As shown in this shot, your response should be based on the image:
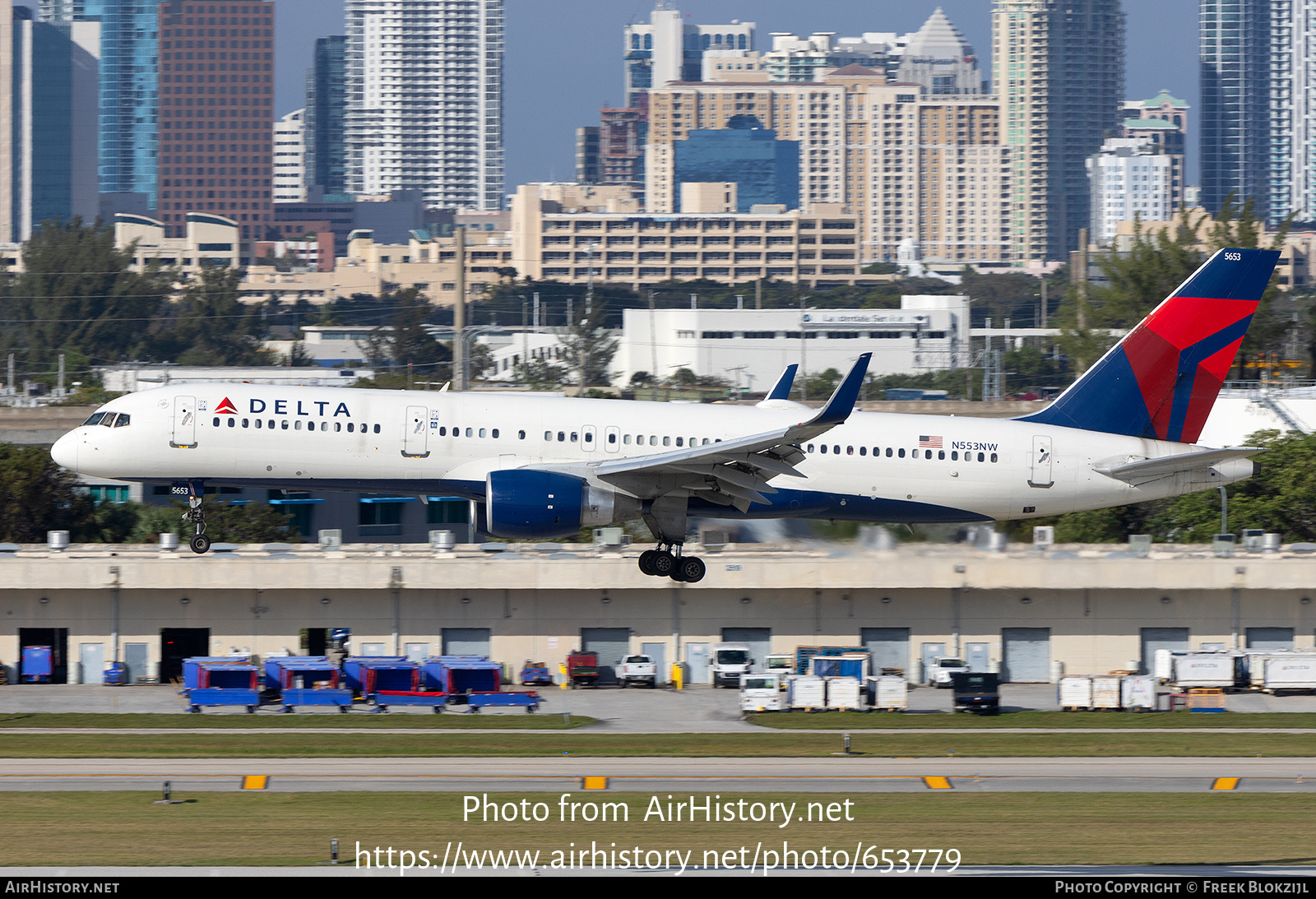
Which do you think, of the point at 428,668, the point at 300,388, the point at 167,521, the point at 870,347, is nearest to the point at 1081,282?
the point at 870,347

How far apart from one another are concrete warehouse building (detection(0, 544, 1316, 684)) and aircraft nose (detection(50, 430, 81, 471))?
19731mm

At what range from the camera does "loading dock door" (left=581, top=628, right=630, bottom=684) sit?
61.2 m

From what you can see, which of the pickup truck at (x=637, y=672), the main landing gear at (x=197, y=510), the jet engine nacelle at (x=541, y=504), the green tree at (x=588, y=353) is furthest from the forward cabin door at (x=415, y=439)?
the green tree at (x=588, y=353)

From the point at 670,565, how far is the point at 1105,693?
69.8 feet

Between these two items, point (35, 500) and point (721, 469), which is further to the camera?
point (35, 500)

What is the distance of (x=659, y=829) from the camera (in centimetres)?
3238

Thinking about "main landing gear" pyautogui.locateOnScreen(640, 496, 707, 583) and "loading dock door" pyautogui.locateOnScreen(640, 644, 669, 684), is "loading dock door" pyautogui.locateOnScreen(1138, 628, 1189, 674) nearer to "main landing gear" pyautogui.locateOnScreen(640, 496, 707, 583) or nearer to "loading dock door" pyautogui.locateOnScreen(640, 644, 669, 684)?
"loading dock door" pyautogui.locateOnScreen(640, 644, 669, 684)

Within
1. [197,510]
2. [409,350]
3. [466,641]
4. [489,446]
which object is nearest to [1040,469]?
[489,446]

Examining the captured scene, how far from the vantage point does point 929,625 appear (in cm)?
6172

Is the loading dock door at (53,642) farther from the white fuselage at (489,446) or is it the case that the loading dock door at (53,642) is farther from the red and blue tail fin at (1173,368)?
the red and blue tail fin at (1173,368)

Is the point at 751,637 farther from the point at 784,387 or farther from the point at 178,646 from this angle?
the point at 178,646

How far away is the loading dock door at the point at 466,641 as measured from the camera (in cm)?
6125

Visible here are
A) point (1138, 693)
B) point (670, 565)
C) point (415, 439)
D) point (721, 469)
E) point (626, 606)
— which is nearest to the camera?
point (721, 469)

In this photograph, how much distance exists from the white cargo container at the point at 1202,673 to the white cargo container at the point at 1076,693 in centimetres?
505
